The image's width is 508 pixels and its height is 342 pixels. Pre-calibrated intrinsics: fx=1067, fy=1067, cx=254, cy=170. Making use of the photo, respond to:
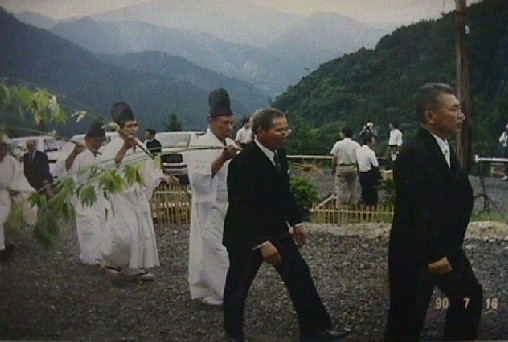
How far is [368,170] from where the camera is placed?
5.81 meters

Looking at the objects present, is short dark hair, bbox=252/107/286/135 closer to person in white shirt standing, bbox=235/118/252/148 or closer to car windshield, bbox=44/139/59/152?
person in white shirt standing, bbox=235/118/252/148

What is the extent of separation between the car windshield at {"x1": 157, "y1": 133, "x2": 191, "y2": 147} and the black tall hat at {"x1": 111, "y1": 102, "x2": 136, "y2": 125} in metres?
0.20

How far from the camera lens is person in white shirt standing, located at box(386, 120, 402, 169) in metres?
5.70

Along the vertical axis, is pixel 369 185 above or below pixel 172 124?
below

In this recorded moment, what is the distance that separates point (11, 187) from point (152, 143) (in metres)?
0.82

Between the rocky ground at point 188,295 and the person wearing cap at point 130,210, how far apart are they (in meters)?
0.07

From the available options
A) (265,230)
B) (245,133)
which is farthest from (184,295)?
(245,133)

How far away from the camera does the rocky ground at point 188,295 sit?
18.9 ft

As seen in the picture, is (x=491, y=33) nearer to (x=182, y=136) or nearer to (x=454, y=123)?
(x=454, y=123)

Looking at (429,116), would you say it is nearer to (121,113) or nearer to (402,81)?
(402,81)

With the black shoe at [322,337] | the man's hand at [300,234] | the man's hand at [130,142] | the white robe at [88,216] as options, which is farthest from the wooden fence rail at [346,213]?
the white robe at [88,216]

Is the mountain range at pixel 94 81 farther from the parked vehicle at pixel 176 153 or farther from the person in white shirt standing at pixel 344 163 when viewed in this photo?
the person in white shirt standing at pixel 344 163

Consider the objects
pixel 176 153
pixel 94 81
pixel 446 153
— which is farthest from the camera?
pixel 94 81

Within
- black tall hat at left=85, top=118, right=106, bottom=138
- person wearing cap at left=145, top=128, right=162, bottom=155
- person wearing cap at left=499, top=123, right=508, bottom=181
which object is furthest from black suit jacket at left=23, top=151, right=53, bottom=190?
person wearing cap at left=499, top=123, right=508, bottom=181
